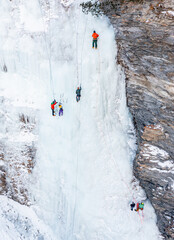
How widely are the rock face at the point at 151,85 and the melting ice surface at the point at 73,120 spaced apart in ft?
2.79

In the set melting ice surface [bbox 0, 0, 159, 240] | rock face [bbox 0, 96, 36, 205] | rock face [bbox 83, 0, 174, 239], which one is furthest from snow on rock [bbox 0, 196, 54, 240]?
rock face [bbox 83, 0, 174, 239]

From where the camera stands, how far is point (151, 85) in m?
9.42

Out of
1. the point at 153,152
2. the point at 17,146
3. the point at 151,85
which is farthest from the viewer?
the point at 17,146

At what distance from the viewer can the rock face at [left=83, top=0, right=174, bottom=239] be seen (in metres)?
8.27

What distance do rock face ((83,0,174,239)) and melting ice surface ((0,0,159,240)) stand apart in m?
0.85

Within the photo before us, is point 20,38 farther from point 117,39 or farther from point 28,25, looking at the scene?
point 117,39

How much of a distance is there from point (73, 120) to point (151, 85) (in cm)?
456

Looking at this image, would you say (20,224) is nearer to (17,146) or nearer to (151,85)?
(17,146)

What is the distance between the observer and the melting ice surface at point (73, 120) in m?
11.7

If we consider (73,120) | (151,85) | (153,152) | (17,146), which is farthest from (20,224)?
(151,85)

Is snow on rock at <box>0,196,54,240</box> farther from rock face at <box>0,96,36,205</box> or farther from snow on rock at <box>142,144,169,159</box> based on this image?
snow on rock at <box>142,144,169,159</box>

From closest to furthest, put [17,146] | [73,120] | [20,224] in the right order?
[73,120]
[17,146]
[20,224]

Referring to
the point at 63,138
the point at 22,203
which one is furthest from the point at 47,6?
the point at 22,203

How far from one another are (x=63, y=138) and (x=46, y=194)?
3.27 m
